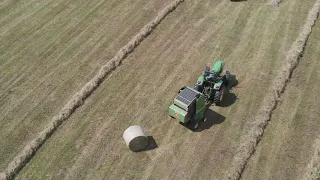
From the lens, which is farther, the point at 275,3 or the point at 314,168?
the point at 275,3

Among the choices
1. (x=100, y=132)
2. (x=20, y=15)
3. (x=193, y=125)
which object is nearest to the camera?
(x=100, y=132)

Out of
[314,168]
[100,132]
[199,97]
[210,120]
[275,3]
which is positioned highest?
[199,97]

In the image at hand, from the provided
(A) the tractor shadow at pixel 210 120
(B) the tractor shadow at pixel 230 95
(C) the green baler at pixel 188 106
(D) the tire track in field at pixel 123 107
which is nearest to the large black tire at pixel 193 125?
(A) the tractor shadow at pixel 210 120

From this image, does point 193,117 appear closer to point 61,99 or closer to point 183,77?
point 183,77

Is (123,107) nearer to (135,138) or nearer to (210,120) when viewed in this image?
(135,138)

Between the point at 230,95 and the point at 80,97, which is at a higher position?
the point at 80,97

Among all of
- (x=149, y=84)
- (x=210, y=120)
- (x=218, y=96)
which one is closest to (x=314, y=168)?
(x=210, y=120)

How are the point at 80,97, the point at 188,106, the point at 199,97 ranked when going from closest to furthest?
the point at 188,106 → the point at 199,97 → the point at 80,97
